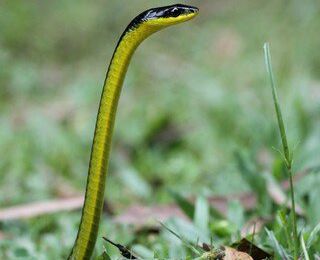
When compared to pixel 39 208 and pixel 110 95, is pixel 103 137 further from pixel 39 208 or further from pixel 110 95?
pixel 39 208

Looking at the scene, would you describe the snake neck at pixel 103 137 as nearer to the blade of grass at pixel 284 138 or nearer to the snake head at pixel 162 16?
the snake head at pixel 162 16

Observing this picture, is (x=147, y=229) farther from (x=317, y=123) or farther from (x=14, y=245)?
(x=317, y=123)

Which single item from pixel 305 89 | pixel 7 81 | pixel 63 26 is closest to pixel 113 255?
pixel 305 89

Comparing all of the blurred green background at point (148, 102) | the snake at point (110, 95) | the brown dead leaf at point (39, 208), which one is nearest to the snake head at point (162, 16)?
the snake at point (110, 95)

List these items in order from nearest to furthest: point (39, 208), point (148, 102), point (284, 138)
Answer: point (284, 138) < point (39, 208) < point (148, 102)

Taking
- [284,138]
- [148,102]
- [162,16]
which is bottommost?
[284,138]

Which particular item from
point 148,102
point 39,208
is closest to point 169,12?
point 39,208

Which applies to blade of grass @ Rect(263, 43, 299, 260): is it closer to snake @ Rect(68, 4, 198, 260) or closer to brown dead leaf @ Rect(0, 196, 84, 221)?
snake @ Rect(68, 4, 198, 260)
